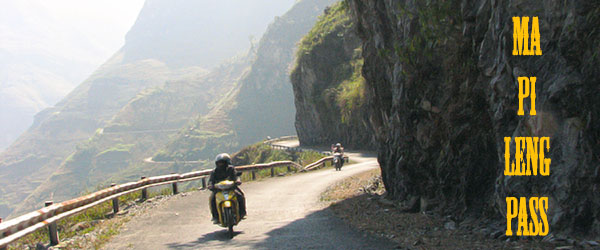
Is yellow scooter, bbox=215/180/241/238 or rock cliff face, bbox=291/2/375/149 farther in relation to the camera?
rock cliff face, bbox=291/2/375/149

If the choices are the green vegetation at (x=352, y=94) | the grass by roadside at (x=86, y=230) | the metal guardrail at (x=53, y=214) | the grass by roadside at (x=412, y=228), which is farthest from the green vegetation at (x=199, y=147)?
the grass by roadside at (x=412, y=228)

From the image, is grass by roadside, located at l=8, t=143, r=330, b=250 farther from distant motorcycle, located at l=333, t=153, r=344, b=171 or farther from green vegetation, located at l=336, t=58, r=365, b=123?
green vegetation, located at l=336, t=58, r=365, b=123

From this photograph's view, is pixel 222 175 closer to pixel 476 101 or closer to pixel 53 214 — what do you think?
pixel 53 214

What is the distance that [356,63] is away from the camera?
166ft

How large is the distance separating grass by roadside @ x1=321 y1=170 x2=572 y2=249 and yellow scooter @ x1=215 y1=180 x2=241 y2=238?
2.49 meters

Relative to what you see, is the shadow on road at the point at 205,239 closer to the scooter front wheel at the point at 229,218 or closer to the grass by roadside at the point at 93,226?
the scooter front wheel at the point at 229,218

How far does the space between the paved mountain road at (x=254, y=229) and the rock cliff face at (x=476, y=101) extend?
2.19 meters

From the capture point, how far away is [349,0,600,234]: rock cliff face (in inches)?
273

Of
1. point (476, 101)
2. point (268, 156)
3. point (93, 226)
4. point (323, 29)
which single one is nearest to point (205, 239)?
point (93, 226)

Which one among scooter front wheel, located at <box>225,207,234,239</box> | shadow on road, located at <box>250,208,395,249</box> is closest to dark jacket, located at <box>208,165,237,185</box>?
scooter front wheel, located at <box>225,207,234,239</box>


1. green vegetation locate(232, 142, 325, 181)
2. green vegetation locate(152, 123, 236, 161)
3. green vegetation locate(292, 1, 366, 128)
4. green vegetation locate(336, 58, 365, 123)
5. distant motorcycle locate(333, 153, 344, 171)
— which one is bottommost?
green vegetation locate(152, 123, 236, 161)

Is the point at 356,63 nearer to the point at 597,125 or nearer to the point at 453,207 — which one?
the point at 453,207

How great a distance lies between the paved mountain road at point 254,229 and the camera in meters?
8.82

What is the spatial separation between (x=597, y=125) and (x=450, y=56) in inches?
161
